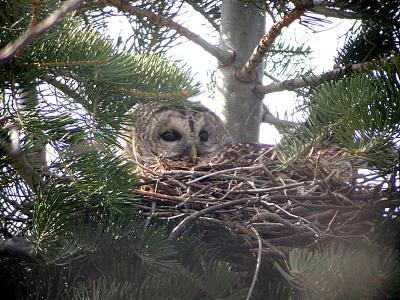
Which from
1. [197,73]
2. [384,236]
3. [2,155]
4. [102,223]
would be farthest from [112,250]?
[384,236]

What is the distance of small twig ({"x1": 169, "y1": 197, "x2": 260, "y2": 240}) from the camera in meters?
2.39

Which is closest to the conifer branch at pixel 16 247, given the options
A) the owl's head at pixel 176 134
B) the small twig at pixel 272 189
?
the small twig at pixel 272 189

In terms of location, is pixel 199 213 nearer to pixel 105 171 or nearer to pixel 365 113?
pixel 105 171

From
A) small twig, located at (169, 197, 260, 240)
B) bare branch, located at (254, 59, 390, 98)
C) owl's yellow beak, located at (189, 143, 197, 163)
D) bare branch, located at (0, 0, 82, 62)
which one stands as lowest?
small twig, located at (169, 197, 260, 240)

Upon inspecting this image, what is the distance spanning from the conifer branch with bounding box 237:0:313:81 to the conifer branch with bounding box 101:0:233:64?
→ 13cm

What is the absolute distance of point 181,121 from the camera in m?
3.81

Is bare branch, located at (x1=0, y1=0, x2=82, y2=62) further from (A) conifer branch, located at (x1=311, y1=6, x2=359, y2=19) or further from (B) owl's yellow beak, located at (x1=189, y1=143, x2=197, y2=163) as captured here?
(B) owl's yellow beak, located at (x1=189, y1=143, x2=197, y2=163)

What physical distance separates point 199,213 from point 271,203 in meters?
0.39

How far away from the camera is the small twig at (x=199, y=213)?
2395 mm

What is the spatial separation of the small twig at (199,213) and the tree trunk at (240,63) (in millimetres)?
1150

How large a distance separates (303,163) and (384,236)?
1.98ft

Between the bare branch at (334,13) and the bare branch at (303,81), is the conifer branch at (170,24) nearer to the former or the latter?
the bare branch at (303,81)

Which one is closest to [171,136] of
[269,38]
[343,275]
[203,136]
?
[203,136]

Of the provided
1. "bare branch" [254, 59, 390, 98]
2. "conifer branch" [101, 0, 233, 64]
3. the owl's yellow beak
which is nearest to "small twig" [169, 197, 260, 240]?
"bare branch" [254, 59, 390, 98]
